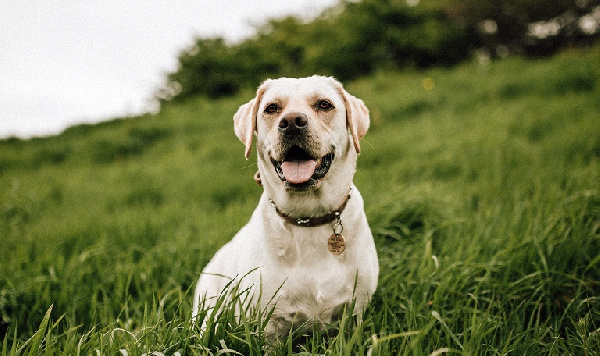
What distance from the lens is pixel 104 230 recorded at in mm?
3770

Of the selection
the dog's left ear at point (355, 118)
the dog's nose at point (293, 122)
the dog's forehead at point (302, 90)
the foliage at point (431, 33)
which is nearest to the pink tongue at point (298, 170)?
the dog's nose at point (293, 122)

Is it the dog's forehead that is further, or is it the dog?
the dog's forehead

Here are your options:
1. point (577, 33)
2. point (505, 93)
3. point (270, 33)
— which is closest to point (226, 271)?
point (505, 93)

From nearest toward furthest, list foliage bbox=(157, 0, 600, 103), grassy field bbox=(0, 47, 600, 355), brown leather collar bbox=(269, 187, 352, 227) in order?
grassy field bbox=(0, 47, 600, 355) < brown leather collar bbox=(269, 187, 352, 227) < foliage bbox=(157, 0, 600, 103)

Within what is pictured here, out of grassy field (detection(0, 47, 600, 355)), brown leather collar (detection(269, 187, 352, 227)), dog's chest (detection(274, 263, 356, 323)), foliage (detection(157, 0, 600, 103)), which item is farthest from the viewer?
foliage (detection(157, 0, 600, 103))

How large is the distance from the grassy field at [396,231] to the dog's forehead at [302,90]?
500 millimetres

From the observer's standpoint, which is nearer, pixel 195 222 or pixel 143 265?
pixel 143 265

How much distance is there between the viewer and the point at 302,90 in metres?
2.29

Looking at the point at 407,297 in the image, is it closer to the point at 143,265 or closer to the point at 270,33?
the point at 143,265

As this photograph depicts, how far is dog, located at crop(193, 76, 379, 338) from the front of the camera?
2.01m

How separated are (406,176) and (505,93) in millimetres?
3993

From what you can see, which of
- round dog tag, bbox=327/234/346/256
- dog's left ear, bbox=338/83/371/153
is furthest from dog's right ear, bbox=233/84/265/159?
round dog tag, bbox=327/234/346/256

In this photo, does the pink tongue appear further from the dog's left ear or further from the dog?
the dog's left ear

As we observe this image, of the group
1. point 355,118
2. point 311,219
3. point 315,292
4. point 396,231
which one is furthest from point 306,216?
point 396,231
